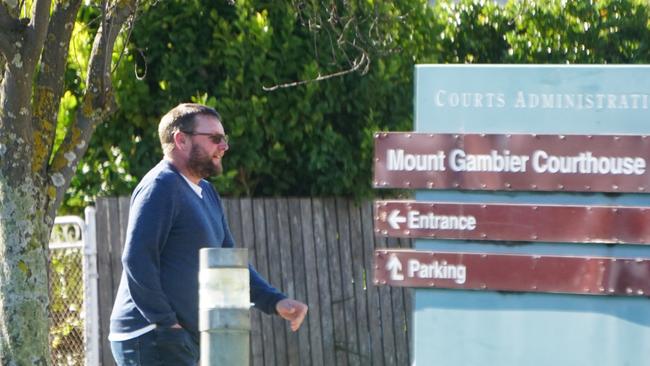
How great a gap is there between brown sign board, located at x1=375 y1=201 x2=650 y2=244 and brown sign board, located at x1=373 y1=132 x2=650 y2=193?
8 cm

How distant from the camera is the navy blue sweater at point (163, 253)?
570 cm

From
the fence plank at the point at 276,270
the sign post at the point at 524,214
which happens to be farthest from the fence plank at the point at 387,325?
the sign post at the point at 524,214

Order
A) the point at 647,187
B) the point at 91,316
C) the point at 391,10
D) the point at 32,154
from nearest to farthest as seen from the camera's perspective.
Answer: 1. the point at 647,187
2. the point at 32,154
3. the point at 91,316
4. the point at 391,10

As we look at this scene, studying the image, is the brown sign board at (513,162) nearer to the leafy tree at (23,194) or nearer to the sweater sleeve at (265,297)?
the sweater sleeve at (265,297)

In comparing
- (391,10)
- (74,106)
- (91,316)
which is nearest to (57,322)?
(91,316)

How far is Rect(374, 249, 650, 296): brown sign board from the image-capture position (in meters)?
5.45

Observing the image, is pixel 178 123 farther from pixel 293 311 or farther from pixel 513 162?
pixel 513 162

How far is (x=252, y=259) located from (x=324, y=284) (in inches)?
22.4

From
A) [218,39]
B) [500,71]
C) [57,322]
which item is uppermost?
[218,39]

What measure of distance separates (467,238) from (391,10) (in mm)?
5069

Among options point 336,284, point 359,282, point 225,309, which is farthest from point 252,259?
point 225,309

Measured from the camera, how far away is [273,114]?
1002 centimetres

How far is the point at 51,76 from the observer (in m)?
7.98

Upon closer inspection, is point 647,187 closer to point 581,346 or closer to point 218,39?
point 581,346
